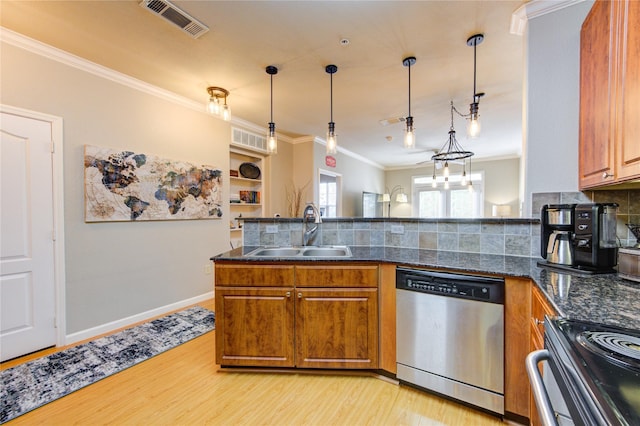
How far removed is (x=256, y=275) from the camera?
1.90 m

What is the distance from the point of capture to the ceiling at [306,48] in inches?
71.4

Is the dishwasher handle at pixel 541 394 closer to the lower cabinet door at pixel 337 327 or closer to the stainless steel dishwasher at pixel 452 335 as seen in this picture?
the stainless steel dishwasher at pixel 452 335

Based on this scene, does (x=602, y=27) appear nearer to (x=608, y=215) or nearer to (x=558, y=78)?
(x=558, y=78)

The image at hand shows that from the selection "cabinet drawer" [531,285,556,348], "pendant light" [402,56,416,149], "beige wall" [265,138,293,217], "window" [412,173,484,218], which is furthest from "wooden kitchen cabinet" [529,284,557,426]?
"window" [412,173,484,218]

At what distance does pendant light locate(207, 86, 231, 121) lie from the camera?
8.67 feet

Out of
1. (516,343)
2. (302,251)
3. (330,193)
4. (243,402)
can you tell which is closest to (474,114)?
(516,343)

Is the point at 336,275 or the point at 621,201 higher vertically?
the point at 621,201

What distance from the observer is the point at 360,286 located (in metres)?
1.85

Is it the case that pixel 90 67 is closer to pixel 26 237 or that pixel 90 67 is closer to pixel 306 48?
pixel 26 237

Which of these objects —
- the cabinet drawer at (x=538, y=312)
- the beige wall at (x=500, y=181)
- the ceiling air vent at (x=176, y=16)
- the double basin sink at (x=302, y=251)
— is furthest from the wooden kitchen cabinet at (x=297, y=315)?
the beige wall at (x=500, y=181)

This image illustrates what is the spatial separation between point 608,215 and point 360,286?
4.74 ft

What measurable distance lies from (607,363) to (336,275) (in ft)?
4.43

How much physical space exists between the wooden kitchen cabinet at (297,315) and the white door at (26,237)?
5.41 feet

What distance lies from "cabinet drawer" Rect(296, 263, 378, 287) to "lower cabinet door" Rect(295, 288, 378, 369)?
4 centimetres
